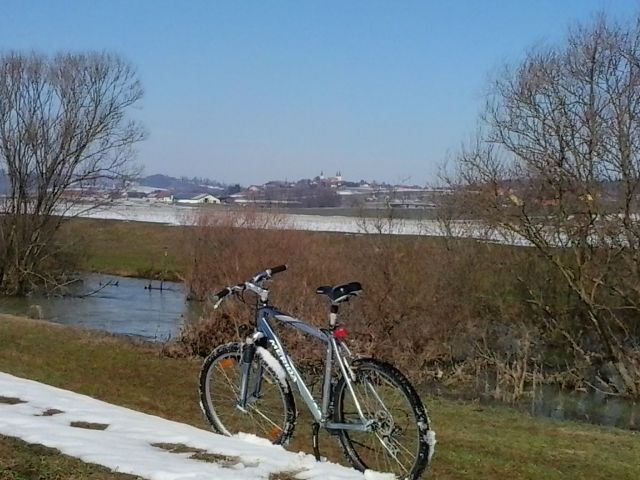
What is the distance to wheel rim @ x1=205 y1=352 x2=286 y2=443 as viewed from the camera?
5375 millimetres

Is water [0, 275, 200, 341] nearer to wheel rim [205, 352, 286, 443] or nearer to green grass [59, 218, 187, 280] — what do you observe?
green grass [59, 218, 187, 280]

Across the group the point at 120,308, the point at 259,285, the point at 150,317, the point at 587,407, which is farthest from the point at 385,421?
the point at 120,308

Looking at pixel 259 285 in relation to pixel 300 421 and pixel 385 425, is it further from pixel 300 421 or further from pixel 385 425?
pixel 300 421

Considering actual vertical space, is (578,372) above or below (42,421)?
below

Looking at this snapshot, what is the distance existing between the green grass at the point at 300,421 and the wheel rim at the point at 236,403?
0.57m

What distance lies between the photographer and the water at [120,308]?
66.6 feet

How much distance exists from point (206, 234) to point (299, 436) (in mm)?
17350

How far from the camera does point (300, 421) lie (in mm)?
6930

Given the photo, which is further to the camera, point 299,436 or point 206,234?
point 206,234

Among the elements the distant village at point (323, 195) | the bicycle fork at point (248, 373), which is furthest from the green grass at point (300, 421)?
the distant village at point (323, 195)

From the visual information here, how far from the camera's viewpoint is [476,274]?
18969mm

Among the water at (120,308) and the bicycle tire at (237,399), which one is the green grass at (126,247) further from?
the bicycle tire at (237,399)

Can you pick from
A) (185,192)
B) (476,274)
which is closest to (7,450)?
(476,274)

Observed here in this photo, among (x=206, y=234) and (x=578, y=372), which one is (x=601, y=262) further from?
(x=206, y=234)
